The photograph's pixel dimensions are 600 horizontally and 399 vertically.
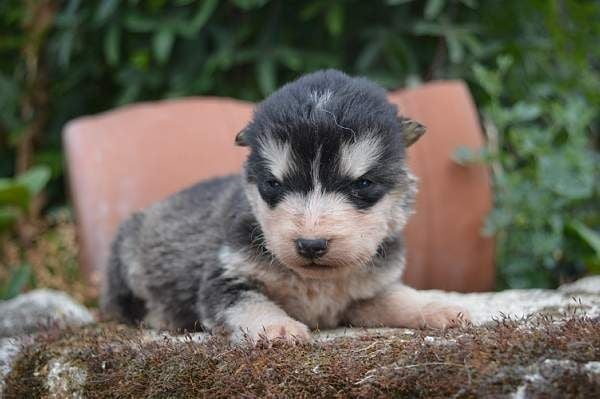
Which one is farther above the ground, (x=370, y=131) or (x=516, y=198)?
(x=370, y=131)

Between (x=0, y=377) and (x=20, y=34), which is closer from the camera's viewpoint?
(x=0, y=377)

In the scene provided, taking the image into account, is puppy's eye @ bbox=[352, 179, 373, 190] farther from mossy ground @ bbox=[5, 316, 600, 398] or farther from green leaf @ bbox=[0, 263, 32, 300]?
green leaf @ bbox=[0, 263, 32, 300]

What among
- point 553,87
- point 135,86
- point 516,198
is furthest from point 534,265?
point 135,86

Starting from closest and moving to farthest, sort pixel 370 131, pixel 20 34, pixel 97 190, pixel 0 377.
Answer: pixel 370 131 < pixel 0 377 < pixel 97 190 < pixel 20 34

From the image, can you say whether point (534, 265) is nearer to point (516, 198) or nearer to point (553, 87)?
point (516, 198)

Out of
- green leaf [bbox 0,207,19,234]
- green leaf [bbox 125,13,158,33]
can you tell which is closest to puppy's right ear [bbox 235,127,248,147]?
green leaf [bbox 0,207,19,234]

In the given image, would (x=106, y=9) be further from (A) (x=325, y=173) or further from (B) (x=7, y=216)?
(A) (x=325, y=173)

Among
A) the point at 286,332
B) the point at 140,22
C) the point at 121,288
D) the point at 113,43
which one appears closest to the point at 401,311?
the point at 286,332
